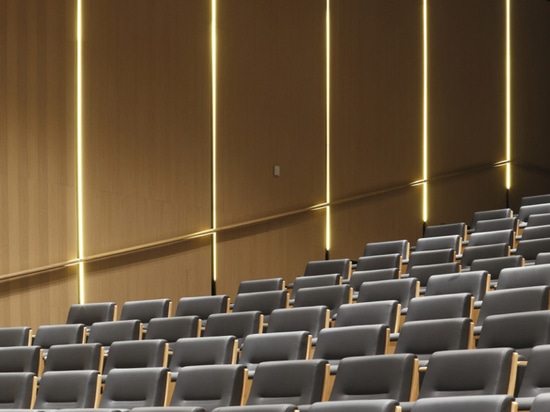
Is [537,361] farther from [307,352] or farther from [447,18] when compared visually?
[447,18]

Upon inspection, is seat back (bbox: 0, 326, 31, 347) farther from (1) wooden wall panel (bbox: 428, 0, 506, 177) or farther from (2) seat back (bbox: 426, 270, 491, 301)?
(1) wooden wall panel (bbox: 428, 0, 506, 177)

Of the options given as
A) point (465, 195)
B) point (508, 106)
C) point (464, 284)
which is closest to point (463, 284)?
point (464, 284)

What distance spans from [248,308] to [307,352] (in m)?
0.60

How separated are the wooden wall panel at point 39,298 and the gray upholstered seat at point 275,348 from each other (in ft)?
3.49

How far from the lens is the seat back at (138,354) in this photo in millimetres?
1850

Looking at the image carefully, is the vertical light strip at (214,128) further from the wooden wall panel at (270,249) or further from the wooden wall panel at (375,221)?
the wooden wall panel at (375,221)

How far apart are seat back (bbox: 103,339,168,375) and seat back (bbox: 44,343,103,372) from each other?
3 centimetres

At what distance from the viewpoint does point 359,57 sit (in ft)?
11.8

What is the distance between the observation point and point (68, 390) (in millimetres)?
1702

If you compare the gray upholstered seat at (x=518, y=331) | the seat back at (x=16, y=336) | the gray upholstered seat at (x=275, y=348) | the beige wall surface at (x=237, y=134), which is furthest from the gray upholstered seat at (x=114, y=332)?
the gray upholstered seat at (x=518, y=331)

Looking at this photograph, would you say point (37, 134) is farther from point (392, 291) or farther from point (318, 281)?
point (392, 291)

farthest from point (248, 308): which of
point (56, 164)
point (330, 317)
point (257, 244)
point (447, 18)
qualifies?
point (447, 18)

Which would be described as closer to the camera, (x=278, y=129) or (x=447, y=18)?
(x=278, y=129)

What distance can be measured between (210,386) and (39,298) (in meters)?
1.30
